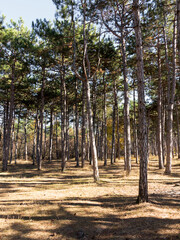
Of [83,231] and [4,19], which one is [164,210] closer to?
[83,231]

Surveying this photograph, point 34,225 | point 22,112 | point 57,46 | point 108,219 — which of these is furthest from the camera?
point 22,112

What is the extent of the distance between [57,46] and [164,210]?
13.4 metres

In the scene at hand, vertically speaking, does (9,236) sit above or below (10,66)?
below

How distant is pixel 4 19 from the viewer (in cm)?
1752

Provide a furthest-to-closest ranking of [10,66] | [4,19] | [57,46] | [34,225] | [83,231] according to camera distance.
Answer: [10,66], [4,19], [57,46], [34,225], [83,231]

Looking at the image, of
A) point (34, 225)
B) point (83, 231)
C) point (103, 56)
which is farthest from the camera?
point (103, 56)

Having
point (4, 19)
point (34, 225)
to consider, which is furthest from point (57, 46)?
point (34, 225)

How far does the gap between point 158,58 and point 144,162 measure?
42.4 ft

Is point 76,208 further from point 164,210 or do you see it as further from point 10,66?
point 10,66

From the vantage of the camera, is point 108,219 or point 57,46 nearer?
point 108,219

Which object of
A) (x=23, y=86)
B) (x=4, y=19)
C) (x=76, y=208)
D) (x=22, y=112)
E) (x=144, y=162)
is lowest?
(x=76, y=208)

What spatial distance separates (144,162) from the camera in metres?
6.11

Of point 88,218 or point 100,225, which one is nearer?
point 100,225

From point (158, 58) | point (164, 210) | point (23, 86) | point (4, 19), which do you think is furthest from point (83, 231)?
point (4, 19)
